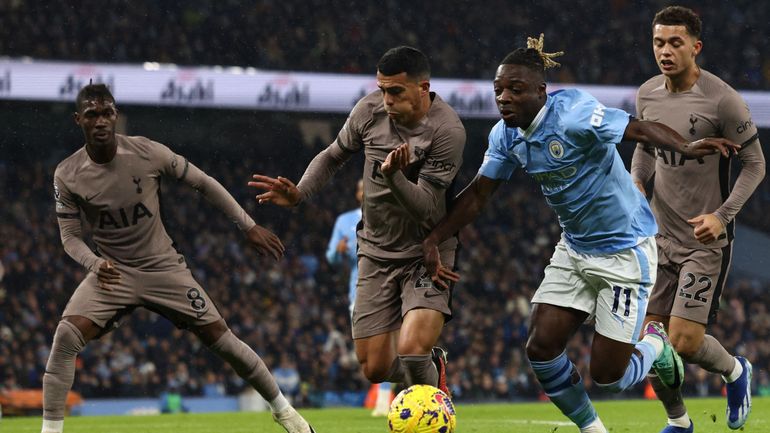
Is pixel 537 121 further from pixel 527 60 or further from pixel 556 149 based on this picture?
pixel 527 60

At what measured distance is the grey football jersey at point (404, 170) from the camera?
650 cm

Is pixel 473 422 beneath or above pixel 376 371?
beneath

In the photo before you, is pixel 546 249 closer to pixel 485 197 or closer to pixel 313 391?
pixel 313 391

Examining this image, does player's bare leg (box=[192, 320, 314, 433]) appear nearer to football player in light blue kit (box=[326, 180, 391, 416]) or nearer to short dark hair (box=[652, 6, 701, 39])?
short dark hair (box=[652, 6, 701, 39])

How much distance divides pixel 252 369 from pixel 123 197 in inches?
51.2

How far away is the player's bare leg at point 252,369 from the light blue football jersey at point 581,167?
6.42 ft

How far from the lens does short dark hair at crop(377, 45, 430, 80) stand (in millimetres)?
6258

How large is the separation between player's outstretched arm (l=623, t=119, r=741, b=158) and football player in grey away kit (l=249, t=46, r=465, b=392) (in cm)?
120

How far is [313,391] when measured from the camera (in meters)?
18.8

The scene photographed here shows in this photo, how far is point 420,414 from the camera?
→ 581 centimetres

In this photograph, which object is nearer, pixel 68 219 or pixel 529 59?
pixel 529 59

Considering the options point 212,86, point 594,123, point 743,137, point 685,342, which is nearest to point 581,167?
point 594,123

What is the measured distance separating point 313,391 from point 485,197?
12881mm

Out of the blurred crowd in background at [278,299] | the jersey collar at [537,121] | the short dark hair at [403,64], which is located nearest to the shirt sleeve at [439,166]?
the short dark hair at [403,64]
